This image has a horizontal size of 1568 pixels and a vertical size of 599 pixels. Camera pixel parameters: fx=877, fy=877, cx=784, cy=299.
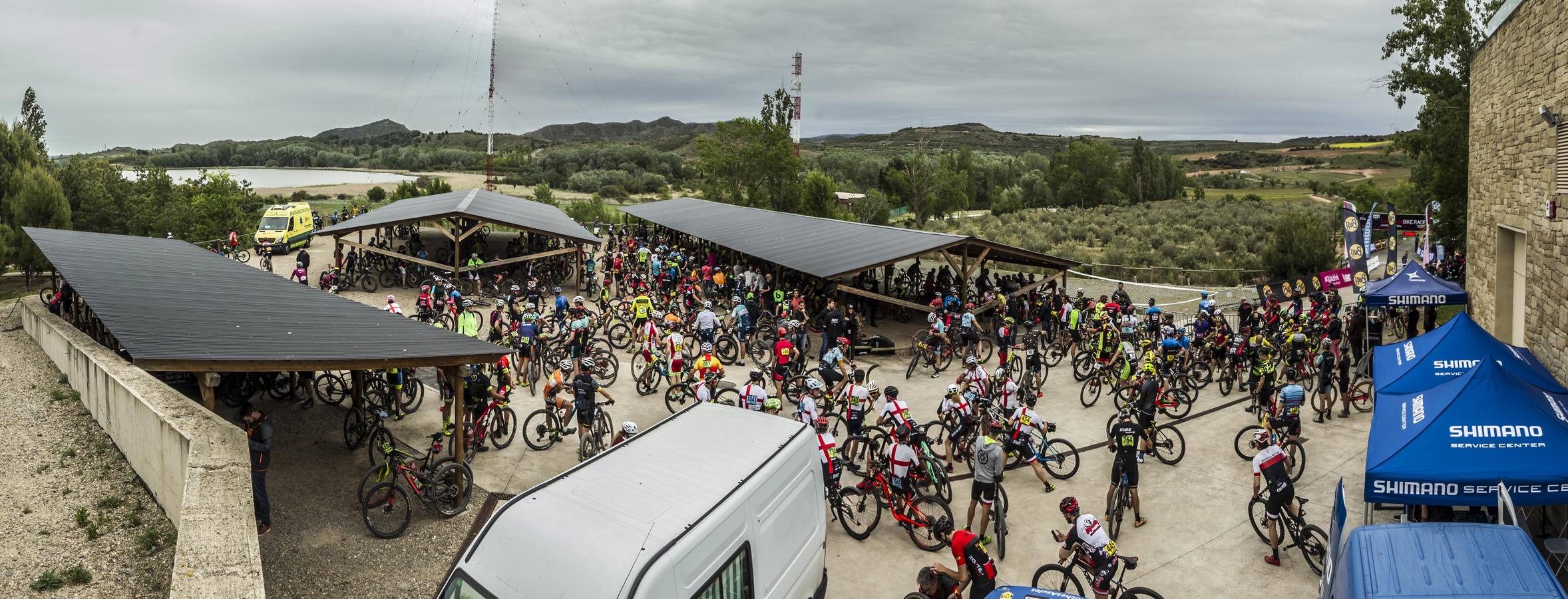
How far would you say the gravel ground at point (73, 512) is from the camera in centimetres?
753

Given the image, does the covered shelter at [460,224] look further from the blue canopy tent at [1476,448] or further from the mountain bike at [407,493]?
the blue canopy tent at [1476,448]

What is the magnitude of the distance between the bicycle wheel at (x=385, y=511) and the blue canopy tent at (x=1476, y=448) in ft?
33.2

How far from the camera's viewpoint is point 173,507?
338 inches

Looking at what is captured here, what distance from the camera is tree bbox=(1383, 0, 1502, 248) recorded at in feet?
111

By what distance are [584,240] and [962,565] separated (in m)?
22.3

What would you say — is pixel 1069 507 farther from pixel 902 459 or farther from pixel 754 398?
pixel 754 398

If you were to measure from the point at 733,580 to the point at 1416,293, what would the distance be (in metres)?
14.8

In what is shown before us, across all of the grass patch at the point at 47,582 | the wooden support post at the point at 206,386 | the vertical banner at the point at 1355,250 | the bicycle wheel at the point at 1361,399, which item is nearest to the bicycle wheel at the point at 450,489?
the wooden support post at the point at 206,386

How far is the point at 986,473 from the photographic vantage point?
960 centimetres

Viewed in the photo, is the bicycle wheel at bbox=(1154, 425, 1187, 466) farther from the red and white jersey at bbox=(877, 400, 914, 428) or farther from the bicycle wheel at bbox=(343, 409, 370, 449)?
the bicycle wheel at bbox=(343, 409, 370, 449)

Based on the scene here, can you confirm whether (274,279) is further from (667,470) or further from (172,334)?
(667,470)

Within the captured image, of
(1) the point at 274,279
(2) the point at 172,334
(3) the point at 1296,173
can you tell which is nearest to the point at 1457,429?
(2) the point at 172,334

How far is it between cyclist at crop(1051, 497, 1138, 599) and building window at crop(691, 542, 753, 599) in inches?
114

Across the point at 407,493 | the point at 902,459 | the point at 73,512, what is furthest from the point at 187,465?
the point at 902,459
